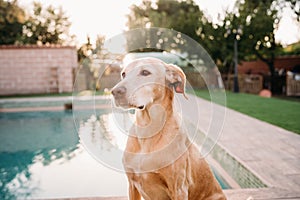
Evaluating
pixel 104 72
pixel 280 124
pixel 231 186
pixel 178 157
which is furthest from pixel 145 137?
pixel 280 124

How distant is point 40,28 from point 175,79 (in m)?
27.3

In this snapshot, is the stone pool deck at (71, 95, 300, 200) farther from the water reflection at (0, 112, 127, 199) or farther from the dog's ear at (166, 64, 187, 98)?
the water reflection at (0, 112, 127, 199)

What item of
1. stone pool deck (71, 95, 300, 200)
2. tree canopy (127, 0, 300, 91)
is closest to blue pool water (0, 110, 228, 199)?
stone pool deck (71, 95, 300, 200)

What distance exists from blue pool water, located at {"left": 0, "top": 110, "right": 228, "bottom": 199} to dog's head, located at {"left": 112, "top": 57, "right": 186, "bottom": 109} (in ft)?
2.62

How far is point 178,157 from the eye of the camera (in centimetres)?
178

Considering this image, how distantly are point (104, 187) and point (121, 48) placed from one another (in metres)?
2.51

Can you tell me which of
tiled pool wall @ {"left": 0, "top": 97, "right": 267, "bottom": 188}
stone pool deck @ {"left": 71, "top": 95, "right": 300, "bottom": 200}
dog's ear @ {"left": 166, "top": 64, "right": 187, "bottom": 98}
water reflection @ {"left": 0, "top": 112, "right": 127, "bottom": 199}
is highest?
dog's ear @ {"left": 166, "top": 64, "right": 187, "bottom": 98}

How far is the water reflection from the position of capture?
4152 mm

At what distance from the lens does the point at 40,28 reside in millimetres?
26703

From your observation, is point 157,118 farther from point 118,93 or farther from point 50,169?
point 50,169

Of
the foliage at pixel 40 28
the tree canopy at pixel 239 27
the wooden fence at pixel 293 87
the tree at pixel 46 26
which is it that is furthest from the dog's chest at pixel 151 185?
the tree at pixel 46 26

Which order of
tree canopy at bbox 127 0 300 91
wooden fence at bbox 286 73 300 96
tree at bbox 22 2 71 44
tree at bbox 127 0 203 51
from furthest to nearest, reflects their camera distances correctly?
tree at bbox 22 2 71 44
tree at bbox 127 0 203 51
tree canopy at bbox 127 0 300 91
wooden fence at bbox 286 73 300 96

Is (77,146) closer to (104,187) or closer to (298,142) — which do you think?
(104,187)

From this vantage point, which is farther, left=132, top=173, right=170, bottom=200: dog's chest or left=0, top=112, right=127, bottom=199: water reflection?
left=0, top=112, right=127, bottom=199: water reflection
